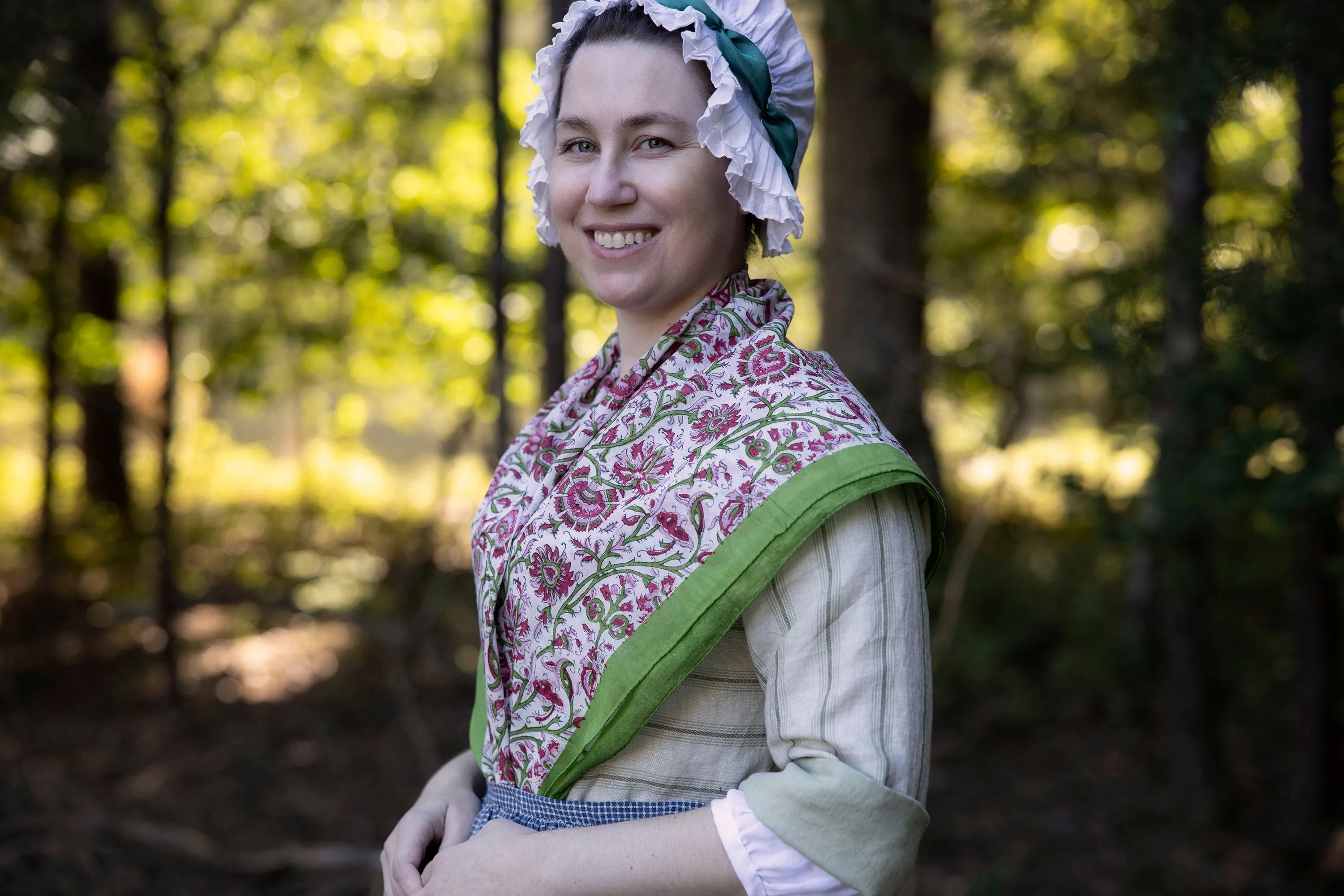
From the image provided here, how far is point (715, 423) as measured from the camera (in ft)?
3.86

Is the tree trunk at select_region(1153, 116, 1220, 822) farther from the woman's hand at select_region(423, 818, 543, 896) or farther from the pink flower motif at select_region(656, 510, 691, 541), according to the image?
the woman's hand at select_region(423, 818, 543, 896)

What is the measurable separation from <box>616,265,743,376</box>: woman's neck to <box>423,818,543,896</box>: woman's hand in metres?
0.55

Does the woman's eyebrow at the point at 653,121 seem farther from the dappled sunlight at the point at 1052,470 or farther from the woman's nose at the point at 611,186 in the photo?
the dappled sunlight at the point at 1052,470

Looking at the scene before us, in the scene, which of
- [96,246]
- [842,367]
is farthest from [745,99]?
[96,246]

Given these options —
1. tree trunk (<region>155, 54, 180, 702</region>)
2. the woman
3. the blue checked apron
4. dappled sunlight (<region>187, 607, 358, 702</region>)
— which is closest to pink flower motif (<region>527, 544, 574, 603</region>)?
the woman

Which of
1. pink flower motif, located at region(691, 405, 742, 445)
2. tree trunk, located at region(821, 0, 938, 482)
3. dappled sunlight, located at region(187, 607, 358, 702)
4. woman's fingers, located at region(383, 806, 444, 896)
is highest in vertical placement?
tree trunk, located at region(821, 0, 938, 482)

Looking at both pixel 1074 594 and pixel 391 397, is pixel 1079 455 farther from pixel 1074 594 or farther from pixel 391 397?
pixel 391 397

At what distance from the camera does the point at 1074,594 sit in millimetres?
5621

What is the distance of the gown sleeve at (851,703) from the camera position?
1025mm

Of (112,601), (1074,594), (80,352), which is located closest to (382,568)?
(112,601)

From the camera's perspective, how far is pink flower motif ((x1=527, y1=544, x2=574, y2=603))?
120 cm

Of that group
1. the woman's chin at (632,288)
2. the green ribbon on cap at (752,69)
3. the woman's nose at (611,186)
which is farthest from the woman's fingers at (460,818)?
the green ribbon on cap at (752,69)

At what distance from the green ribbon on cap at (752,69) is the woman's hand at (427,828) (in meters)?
0.90

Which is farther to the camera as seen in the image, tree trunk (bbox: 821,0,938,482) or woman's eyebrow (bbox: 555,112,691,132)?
tree trunk (bbox: 821,0,938,482)
